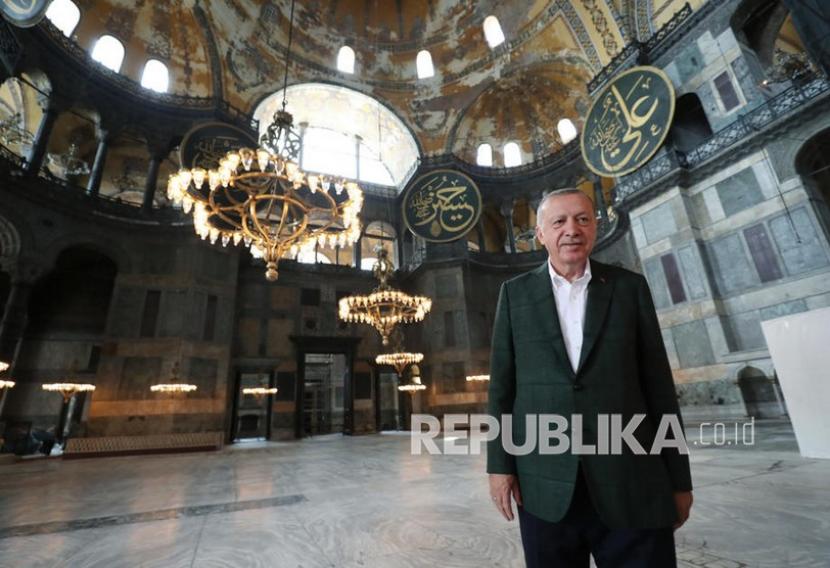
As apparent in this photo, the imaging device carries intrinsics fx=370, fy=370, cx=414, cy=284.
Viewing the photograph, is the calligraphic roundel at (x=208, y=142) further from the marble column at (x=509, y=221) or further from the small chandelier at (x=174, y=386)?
the marble column at (x=509, y=221)

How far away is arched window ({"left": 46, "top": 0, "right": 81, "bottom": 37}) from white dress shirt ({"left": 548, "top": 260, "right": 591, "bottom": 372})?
15.1m

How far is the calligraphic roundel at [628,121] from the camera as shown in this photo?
964 centimetres

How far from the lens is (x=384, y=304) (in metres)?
10.1

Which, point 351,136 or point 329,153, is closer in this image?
point 329,153

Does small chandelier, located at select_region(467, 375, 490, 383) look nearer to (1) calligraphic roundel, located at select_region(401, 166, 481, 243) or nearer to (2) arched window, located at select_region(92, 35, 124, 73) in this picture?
(1) calligraphic roundel, located at select_region(401, 166, 481, 243)

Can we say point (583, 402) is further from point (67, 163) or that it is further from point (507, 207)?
point (67, 163)

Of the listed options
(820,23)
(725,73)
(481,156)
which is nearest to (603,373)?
(820,23)

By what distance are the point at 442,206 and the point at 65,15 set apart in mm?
12172

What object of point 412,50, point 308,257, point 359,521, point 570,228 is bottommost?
point 359,521

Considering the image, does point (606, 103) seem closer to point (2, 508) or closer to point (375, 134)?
point (375, 134)

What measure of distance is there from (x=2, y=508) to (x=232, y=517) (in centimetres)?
238

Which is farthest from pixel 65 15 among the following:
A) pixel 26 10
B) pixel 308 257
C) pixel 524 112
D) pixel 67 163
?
pixel 524 112

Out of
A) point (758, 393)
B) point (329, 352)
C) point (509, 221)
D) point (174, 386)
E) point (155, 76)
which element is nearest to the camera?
point (758, 393)

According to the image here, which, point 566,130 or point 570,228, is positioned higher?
point 566,130
